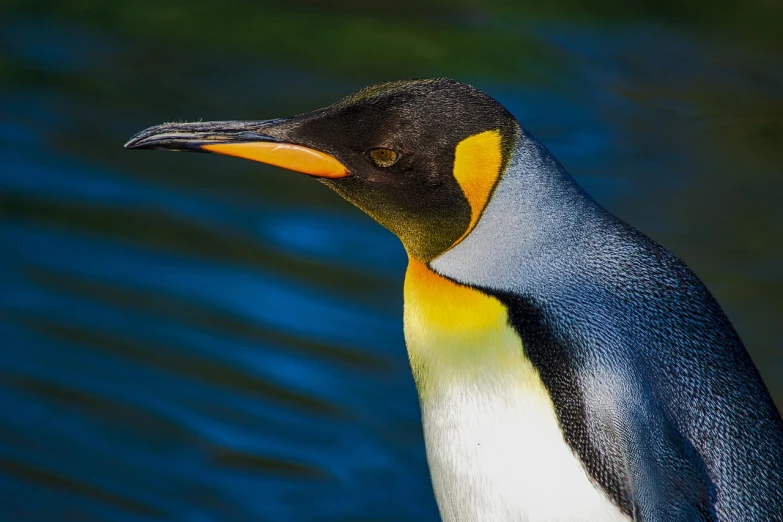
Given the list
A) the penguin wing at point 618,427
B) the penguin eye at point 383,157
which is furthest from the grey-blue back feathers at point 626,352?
the penguin eye at point 383,157

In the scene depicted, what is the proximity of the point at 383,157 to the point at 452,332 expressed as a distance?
451 mm

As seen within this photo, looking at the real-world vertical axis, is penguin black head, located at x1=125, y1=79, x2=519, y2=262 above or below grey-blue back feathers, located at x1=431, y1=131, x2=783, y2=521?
above

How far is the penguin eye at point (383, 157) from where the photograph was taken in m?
2.96

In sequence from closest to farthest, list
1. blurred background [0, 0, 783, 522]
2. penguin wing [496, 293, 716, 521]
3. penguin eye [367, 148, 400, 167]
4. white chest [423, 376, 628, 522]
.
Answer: penguin wing [496, 293, 716, 521] < white chest [423, 376, 628, 522] < penguin eye [367, 148, 400, 167] < blurred background [0, 0, 783, 522]

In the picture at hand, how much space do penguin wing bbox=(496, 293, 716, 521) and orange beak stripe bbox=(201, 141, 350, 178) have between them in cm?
61

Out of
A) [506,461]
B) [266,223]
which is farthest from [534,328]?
[266,223]

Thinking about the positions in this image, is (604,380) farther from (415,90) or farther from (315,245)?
(315,245)

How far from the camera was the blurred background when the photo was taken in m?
4.43

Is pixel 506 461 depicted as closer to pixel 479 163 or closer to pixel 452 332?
pixel 452 332

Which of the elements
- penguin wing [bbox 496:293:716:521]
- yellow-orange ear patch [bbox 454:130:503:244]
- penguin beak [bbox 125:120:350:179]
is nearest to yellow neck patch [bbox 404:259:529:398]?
penguin wing [bbox 496:293:716:521]

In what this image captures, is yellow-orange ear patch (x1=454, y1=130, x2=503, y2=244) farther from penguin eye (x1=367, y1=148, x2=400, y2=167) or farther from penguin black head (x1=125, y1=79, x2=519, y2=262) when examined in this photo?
penguin eye (x1=367, y1=148, x2=400, y2=167)

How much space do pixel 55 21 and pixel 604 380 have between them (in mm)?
4959

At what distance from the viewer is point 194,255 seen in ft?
17.6

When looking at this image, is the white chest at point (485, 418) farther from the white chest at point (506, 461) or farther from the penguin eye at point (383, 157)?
the penguin eye at point (383, 157)
